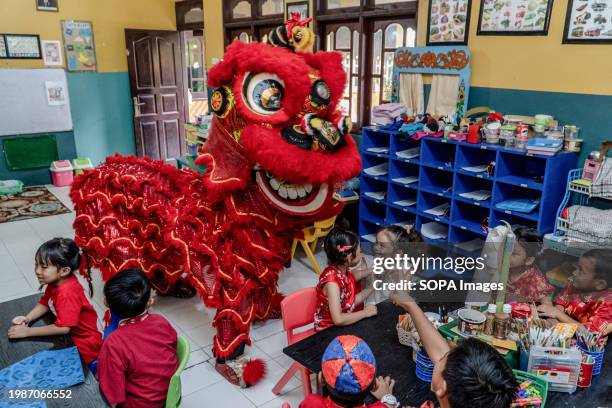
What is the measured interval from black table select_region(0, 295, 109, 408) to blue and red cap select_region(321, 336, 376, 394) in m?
0.73

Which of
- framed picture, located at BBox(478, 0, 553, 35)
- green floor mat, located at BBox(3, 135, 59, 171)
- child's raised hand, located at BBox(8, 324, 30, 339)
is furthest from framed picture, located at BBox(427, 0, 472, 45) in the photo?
green floor mat, located at BBox(3, 135, 59, 171)

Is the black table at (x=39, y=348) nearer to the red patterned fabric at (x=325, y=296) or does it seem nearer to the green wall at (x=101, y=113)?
the red patterned fabric at (x=325, y=296)

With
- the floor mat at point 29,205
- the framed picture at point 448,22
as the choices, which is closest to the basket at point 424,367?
the framed picture at point 448,22

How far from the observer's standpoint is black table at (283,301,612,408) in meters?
1.62

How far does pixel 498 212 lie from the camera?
11.8 feet

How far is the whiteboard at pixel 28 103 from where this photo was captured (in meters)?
6.20

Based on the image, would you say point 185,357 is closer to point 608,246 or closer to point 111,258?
point 111,258

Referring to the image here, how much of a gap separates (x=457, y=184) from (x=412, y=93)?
1018 millimetres

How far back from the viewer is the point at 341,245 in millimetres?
2285

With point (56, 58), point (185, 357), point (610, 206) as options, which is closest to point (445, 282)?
point (185, 357)

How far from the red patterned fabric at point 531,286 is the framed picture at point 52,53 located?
21.3 feet

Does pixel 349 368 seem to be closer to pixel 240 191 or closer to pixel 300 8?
pixel 240 191

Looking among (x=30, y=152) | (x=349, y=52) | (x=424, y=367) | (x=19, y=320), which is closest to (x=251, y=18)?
(x=349, y=52)

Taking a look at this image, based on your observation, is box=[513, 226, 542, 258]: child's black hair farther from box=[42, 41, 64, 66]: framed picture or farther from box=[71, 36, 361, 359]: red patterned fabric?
box=[42, 41, 64, 66]: framed picture
